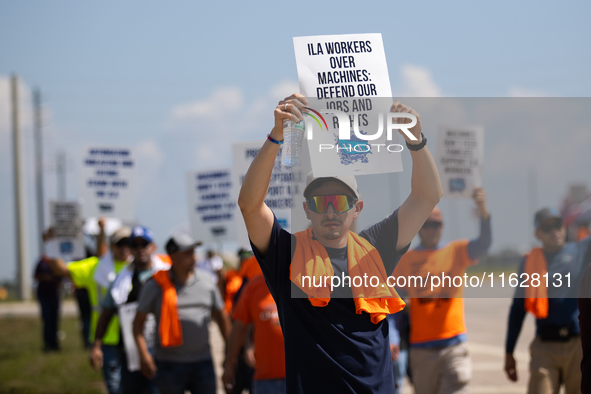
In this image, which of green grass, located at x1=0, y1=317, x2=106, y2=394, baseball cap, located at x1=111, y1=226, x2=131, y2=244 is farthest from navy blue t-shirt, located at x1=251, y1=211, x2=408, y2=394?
green grass, located at x1=0, y1=317, x2=106, y2=394

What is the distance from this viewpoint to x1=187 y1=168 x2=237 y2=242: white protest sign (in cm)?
875

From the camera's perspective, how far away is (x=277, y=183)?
19.8 feet

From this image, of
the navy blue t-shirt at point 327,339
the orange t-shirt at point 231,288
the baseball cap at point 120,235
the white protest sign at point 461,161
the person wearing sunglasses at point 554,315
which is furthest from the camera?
the orange t-shirt at point 231,288

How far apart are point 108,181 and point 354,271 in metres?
6.22

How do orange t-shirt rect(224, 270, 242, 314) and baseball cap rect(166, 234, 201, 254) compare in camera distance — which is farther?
orange t-shirt rect(224, 270, 242, 314)

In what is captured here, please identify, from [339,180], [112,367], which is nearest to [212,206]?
[112,367]

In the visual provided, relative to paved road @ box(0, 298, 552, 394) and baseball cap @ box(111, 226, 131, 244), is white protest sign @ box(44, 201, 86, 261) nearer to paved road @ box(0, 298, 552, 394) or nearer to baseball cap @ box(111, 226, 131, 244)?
baseball cap @ box(111, 226, 131, 244)

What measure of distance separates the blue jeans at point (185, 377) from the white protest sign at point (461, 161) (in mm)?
2528

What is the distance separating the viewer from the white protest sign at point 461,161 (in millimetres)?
4164

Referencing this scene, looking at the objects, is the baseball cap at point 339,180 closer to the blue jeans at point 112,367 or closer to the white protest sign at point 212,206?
the blue jeans at point 112,367

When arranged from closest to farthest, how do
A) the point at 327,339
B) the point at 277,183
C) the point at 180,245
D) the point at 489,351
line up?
the point at 327,339
the point at 180,245
the point at 277,183
the point at 489,351

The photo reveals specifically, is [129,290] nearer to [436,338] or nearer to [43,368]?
[436,338]

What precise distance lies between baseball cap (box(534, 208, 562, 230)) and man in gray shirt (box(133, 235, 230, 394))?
2767 millimetres

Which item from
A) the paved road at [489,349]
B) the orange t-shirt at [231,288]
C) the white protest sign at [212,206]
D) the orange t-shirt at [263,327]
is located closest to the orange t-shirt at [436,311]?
the paved road at [489,349]
